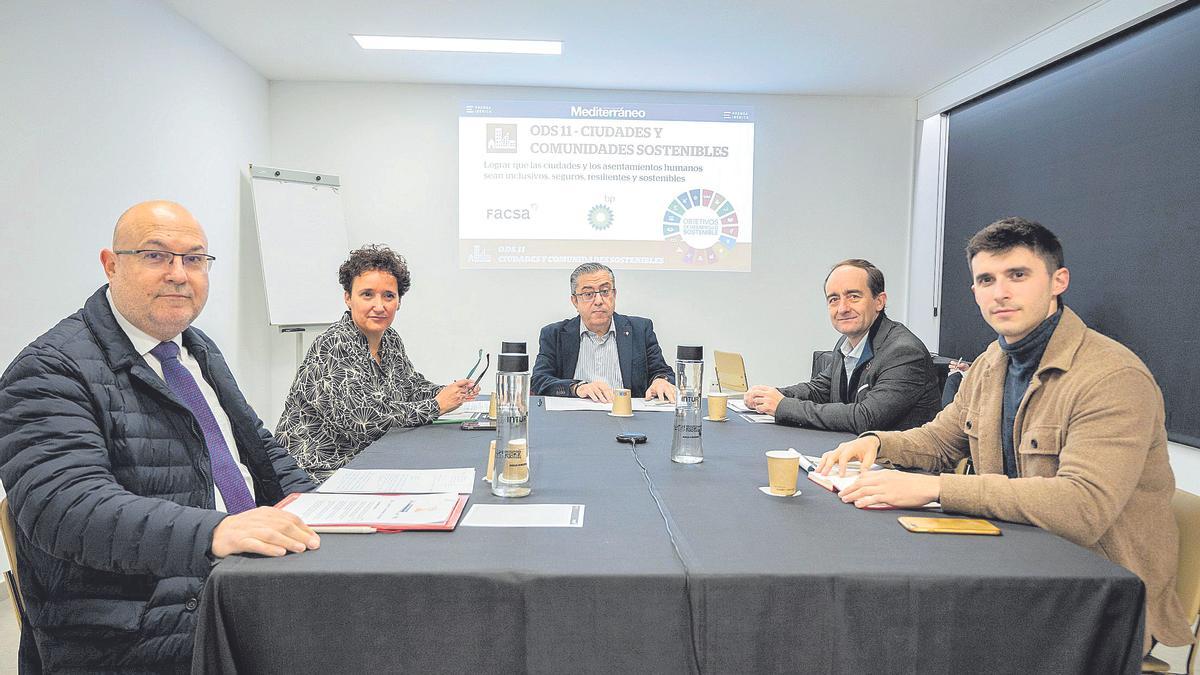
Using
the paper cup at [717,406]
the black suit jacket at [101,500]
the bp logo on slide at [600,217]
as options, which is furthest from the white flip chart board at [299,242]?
the black suit jacket at [101,500]

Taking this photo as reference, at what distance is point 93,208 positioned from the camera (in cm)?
357

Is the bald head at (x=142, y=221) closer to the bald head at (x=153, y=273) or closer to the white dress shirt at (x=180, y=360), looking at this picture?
the bald head at (x=153, y=273)

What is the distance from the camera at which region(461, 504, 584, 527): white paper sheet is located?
1.45 metres

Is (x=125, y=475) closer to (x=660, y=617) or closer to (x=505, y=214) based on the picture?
(x=660, y=617)

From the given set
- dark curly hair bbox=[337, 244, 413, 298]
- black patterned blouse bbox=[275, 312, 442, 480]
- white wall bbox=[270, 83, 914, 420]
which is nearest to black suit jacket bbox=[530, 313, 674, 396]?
dark curly hair bbox=[337, 244, 413, 298]

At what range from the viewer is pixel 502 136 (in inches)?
224

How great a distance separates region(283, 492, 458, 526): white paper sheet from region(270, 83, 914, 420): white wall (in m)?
4.28

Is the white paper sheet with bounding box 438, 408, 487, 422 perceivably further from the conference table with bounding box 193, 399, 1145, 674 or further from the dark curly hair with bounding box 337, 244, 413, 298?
the conference table with bounding box 193, 399, 1145, 674

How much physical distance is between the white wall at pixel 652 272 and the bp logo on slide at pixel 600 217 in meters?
0.39

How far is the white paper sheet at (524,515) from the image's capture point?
4.75 feet

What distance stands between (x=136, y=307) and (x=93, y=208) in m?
2.42

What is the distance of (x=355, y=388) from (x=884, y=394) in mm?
1685

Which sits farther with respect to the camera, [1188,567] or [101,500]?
[1188,567]

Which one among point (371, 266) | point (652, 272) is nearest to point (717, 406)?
point (371, 266)
